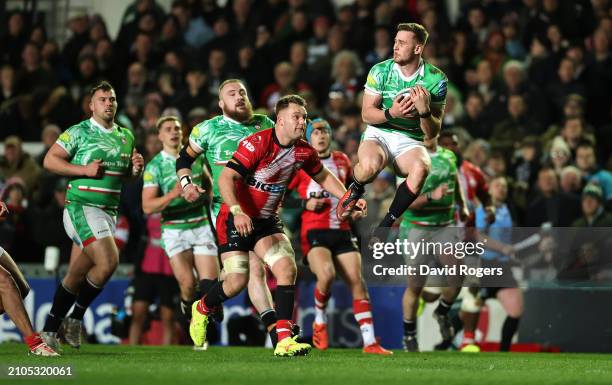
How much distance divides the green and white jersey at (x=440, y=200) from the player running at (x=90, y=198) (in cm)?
344

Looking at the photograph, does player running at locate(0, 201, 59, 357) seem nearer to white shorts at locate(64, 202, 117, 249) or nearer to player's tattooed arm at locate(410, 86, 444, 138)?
white shorts at locate(64, 202, 117, 249)

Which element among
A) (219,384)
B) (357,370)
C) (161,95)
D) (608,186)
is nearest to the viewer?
(219,384)

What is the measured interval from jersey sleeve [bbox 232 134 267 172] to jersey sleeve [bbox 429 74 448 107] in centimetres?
172

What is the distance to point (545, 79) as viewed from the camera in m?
18.8

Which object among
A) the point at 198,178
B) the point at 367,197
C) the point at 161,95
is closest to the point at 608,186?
the point at 367,197

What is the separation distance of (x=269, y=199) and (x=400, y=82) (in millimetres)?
1695

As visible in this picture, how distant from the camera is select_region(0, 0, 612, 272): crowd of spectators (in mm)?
17406

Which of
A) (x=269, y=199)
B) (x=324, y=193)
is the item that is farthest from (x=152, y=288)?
(x=269, y=199)

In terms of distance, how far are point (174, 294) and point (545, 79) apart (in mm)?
6532

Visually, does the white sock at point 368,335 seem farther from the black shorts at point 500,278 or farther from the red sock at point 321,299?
the black shorts at point 500,278

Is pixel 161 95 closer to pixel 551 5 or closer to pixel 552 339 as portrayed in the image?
pixel 551 5

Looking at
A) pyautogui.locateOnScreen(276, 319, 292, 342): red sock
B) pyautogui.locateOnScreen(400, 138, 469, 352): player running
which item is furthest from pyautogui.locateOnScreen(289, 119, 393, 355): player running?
pyautogui.locateOnScreen(276, 319, 292, 342): red sock

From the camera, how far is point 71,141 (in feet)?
42.4

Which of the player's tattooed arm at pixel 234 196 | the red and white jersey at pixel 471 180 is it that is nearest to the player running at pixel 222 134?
the player's tattooed arm at pixel 234 196
